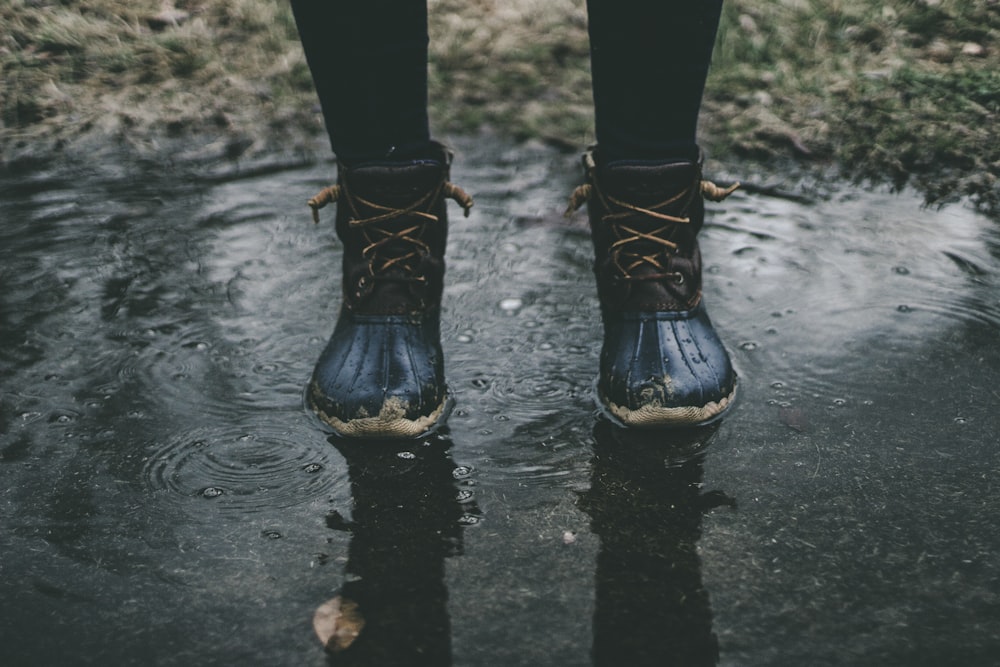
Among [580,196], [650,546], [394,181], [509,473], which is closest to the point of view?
[650,546]

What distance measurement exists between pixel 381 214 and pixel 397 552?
1.85 ft

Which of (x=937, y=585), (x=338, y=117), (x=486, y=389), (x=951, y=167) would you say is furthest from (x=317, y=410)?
(x=951, y=167)

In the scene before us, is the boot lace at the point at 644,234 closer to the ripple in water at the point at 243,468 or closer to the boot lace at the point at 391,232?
the boot lace at the point at 391,232

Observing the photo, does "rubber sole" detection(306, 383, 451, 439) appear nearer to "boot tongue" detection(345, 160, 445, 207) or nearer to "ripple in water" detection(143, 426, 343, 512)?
"ripple in water" detection(143, 426, 343, 512)

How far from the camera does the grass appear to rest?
2627mm

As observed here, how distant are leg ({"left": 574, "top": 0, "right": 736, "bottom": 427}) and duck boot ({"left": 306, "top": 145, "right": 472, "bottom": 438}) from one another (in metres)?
0.28

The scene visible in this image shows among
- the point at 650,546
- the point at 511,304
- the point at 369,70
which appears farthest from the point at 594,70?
the point at 650,546

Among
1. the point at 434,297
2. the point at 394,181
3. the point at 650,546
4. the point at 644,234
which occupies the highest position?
the point at 394,181

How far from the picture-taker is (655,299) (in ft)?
4.83

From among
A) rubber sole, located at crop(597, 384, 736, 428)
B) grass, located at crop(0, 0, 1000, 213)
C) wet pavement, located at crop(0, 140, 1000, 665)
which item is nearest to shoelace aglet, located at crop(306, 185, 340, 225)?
wet pavement, located at crop(0, 140, 1000, 665)

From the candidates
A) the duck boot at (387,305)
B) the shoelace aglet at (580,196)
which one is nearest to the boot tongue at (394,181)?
the duck boot at (387,305)

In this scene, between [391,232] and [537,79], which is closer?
[391,232]

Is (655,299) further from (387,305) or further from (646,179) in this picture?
(387,305)

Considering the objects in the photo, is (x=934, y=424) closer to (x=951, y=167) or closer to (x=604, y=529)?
(x=604, y=529)
